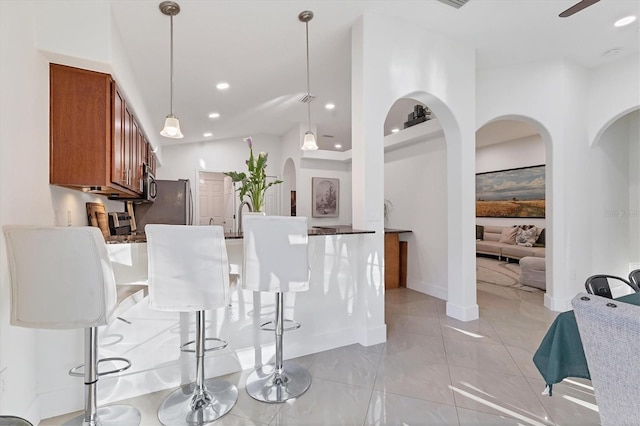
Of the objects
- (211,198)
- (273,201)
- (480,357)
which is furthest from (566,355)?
(211,198)

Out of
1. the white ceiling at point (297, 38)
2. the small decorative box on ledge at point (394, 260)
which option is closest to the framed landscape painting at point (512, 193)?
the white ceiling at point (297, 38)

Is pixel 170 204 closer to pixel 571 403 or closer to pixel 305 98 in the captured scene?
pixel 305 98

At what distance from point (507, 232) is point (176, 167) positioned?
7840mm

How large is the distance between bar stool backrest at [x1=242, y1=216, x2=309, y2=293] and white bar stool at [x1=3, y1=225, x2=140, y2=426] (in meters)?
0.78

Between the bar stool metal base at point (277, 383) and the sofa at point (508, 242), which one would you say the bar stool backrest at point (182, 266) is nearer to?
the bar stool metal base at point (277, 383)

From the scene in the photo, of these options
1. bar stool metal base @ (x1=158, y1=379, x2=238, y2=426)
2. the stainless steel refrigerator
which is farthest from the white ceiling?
bar stool metal base @ (x1=158, y1=379, x2=238, y2=426)

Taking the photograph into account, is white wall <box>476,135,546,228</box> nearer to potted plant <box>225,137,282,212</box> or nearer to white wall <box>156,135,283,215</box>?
white wall <box>156,135,283,215</box>

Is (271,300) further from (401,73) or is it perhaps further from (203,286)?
(401,73)

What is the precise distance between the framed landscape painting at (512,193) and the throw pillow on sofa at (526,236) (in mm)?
406

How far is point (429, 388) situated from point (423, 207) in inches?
117

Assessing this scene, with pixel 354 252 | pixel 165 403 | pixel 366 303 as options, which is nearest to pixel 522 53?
pixel 354 252

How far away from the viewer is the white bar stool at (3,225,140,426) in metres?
1.41

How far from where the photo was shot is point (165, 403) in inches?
75.7

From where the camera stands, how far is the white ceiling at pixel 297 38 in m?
2.57
